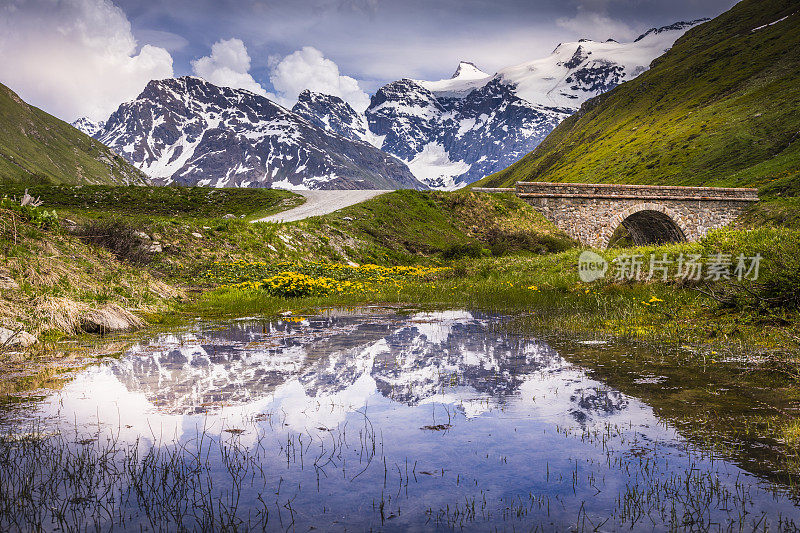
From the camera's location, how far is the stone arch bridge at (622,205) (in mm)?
50000

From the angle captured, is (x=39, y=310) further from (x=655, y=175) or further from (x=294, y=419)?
(x=655, y=175)

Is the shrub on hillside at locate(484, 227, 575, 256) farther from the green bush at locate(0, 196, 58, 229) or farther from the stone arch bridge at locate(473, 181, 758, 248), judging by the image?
the green bush at locate(0, 196, 58, 229)

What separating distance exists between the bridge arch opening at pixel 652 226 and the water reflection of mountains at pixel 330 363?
43566 mm

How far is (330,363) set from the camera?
9562mm

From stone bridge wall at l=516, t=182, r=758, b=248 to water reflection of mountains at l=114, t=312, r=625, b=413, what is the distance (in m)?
38.9

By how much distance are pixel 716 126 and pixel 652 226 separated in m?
78.3

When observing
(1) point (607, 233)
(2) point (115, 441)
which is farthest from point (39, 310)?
(1) point (607, 233)

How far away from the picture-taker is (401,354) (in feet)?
34.4

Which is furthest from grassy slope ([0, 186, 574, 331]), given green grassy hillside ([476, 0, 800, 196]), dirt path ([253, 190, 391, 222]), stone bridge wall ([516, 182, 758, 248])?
green grassy hillside ([476, 0, 800, 196])

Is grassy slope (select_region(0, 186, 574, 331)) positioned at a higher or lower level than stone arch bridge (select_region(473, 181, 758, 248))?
lower

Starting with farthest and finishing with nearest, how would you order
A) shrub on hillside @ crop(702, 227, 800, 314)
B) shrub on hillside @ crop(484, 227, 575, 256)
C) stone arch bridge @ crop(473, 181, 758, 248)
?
stone arch bridge @ crop(473, 181, 758, 248) → shrub on hillside @ crop(484, 227, 575, 256) → shrub on hillside @ crop(702, 227, 800, 314)

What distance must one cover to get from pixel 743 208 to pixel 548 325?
52783 mm

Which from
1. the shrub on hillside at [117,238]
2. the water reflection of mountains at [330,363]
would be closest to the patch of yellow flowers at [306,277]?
the shrub on hillside at [117,238]

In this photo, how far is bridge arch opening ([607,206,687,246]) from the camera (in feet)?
173
